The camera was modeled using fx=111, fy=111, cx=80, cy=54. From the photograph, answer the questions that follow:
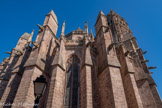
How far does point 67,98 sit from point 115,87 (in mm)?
3876

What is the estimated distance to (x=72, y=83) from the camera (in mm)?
9266

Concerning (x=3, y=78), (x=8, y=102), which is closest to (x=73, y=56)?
(x=8, y=102)

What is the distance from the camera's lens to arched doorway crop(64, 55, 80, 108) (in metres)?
8.21

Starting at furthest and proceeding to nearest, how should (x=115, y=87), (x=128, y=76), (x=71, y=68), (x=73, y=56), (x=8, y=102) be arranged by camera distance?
(x=73, y=56)
(x=71, y=68)
(x=128, y=76)
(x=8, y=102)
(x=115, y=87)

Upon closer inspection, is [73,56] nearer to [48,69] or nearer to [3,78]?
[48,69]

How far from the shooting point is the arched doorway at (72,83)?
Answer: 821 cm

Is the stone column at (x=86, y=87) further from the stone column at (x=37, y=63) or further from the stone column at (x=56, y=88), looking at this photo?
the stone column at (x=37, y=63)

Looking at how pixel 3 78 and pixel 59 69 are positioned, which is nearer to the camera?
pixel 59 69

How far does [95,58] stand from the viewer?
35.1 feet

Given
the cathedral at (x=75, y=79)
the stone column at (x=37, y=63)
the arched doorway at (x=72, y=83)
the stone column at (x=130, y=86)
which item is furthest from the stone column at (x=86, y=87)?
the stone column at (x=130, y=86)

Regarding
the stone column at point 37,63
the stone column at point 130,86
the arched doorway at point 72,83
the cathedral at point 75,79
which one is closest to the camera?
the stone column at point 37,63

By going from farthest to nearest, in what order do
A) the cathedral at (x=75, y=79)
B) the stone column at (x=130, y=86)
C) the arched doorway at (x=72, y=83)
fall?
the arched doorway at (x=72, y=83)
the stone column at (x=130, y=86)
the cathedral at (x=75, y=79)

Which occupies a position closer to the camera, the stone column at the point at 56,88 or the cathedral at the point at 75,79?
the stone column at the point at 56,88

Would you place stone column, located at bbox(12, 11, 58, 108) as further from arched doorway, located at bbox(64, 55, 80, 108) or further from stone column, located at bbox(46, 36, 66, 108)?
arched doorway, located at bbox(64, 55, 80, 108)
